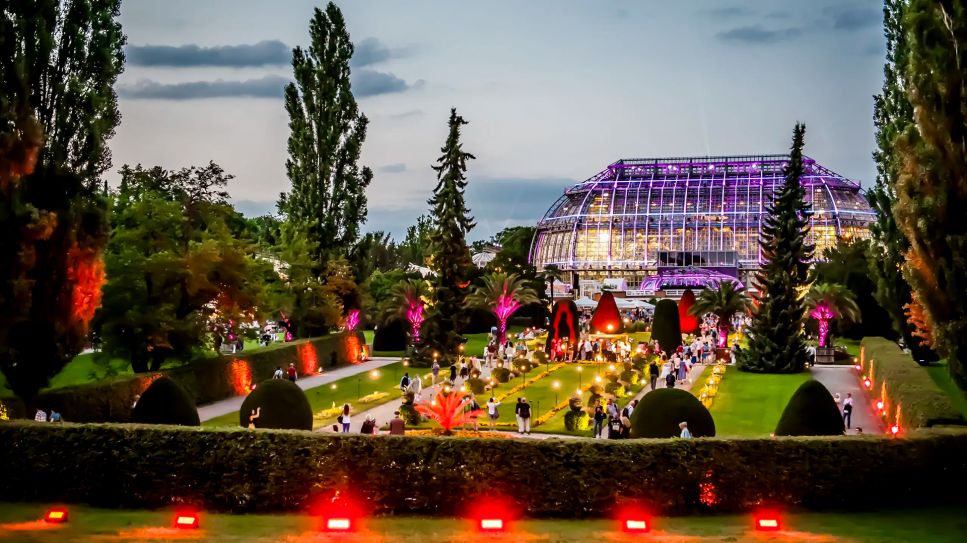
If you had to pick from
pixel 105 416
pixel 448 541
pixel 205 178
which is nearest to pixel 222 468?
pixel 448 541

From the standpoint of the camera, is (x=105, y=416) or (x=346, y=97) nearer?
(x=105, y=416)

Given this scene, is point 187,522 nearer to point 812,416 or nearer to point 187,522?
point 187,522

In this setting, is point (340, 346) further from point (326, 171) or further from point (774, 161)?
point (774, 161)

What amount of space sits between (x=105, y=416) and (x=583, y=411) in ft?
52.5

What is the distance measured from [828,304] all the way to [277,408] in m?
44.0

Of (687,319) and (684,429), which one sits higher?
(687,319)

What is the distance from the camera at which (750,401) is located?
40.6 meters

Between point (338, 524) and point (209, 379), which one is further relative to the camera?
point (209, 379)

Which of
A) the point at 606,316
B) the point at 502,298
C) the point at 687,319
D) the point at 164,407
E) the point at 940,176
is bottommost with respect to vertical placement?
the point at 164,407

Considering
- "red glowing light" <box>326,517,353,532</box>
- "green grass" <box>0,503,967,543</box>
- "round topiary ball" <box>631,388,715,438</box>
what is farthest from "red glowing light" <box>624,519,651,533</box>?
"round topiary ball" <box>631,388,715,438</box>

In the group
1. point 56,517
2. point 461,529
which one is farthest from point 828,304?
point 56,517

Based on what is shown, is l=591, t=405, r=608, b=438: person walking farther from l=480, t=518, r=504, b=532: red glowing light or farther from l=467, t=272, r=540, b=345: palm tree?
l=467, t=272, r=540, b=345: palm tree

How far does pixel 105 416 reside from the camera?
98.2 feet

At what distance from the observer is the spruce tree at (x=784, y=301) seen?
52375 millimetres
